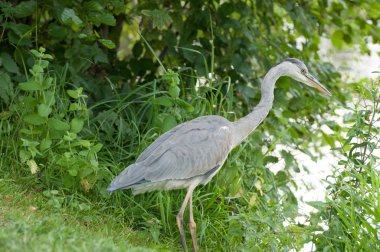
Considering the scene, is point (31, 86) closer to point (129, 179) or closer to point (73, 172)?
point (73, 172)

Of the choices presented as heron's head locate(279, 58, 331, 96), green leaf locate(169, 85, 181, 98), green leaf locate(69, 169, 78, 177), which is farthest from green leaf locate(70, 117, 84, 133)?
heron's head locate(279, 58, 331, 96)

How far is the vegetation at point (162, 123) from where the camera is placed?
5.28m

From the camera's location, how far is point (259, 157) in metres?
6.30

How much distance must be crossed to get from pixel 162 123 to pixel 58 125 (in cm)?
92

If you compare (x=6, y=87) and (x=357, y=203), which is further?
(x=6, y=87)

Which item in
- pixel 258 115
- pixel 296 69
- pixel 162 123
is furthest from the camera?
pixel 162 123

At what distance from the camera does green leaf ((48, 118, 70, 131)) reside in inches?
215

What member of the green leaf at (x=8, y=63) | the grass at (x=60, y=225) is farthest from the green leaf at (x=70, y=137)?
the green leaf at (x=8, y=63)

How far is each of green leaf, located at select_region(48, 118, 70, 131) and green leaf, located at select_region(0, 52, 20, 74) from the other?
0.87 metres

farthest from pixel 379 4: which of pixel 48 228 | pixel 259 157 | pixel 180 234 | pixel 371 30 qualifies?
pixel 48 228

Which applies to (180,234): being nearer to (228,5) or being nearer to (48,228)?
(48,228)

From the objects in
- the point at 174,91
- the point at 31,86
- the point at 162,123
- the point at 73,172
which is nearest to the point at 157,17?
the point at 174,91

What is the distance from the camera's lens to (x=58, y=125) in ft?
18.0

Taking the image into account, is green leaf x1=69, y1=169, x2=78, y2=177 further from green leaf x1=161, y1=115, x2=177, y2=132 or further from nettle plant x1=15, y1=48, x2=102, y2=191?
green leaf x1=161, y1=115, x2=177, y2=132
